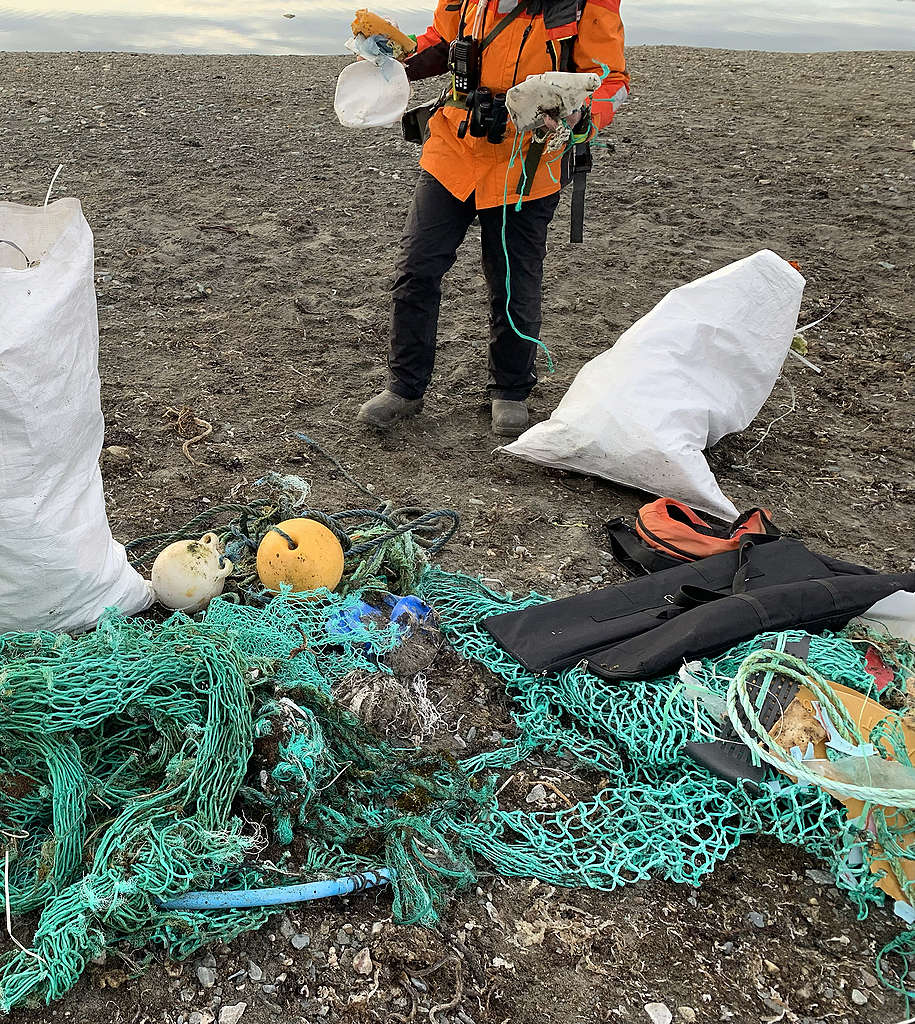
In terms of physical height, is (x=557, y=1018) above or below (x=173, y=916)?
below

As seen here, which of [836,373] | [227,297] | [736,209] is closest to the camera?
[836,373]

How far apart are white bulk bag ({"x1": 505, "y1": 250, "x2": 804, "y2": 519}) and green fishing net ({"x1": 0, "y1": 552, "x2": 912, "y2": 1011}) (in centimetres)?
112

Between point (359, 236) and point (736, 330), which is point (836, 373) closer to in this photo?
point (736, 330)

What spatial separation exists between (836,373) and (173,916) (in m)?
3.91

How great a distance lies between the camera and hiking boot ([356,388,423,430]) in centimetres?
373

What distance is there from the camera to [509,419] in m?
3.77

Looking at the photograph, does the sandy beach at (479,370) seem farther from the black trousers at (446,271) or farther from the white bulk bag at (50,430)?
the white bulk bag at (50,430)

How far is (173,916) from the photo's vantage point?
172cm

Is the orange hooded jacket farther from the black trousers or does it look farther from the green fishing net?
the green fishing net

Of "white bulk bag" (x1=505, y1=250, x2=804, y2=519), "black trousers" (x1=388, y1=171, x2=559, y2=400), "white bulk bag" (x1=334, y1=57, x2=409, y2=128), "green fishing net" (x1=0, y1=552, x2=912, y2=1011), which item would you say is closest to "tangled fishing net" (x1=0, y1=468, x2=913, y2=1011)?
"green fishing net" (x1=0, y1=552, x2=912, y2=1011)

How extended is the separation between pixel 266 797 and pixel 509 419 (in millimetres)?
2175

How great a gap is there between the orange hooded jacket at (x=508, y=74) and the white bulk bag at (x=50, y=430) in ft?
5.32

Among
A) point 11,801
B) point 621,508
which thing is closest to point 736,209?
Answer: point 621,508

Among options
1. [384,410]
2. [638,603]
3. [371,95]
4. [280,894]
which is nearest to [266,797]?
[280,894]
